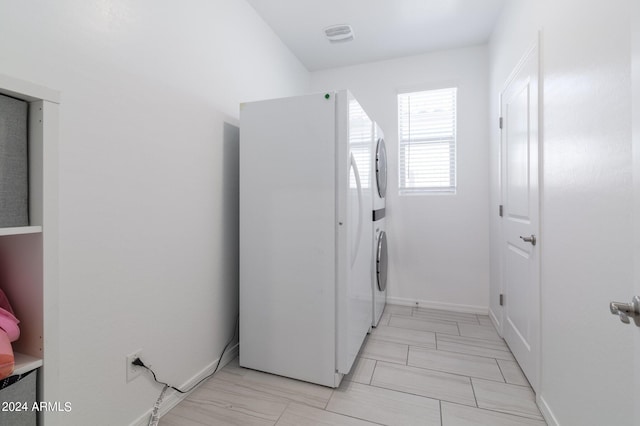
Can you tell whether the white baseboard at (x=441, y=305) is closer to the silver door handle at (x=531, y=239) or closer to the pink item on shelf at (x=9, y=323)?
the silver door handle at (x=531, y=239)

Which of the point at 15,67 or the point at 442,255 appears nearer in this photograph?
the point at 15,67

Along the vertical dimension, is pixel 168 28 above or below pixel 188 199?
above

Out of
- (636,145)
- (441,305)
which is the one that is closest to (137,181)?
(636,145)

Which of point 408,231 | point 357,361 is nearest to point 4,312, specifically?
point 357,361

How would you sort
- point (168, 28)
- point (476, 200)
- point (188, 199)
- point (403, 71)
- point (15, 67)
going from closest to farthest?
point (15, 67) → point (168, 28) → point (188, 199) → point (476, 200) → point (403, 71)

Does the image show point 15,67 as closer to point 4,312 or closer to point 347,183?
point 4,312

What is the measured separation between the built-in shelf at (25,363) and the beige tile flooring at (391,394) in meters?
1.03

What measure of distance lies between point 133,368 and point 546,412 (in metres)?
2.02

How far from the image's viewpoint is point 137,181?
1377mm

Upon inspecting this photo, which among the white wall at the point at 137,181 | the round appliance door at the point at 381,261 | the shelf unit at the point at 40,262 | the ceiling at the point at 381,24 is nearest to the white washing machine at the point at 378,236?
the round appliance door at the point at 381,261

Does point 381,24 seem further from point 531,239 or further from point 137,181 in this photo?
point 137,181

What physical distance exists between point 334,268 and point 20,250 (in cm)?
132

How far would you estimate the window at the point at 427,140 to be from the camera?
118 inches

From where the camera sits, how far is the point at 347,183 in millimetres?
1707
